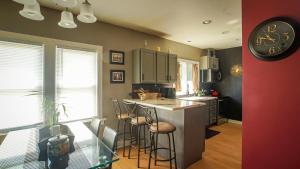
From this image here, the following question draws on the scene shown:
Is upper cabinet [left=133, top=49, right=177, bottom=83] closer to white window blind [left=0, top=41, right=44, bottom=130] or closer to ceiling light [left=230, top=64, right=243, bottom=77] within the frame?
white window blind [left=0, top=41, right=44, bottom=130]

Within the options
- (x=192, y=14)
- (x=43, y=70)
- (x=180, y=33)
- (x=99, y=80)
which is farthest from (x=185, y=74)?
(x=43, y=70)

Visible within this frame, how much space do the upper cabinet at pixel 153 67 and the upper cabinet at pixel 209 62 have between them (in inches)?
69.6

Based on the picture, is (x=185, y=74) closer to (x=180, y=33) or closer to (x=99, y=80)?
(x=180, y=33)

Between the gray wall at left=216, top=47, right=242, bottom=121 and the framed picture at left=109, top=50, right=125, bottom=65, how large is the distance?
3972 mm

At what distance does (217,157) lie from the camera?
2988 mm

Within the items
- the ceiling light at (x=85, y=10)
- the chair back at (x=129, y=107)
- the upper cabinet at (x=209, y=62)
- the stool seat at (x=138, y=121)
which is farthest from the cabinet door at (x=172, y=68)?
the ceiling light at (x=85, y=10)

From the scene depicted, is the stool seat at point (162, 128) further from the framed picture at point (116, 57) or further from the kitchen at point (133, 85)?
the framed picture at point (116, 57)

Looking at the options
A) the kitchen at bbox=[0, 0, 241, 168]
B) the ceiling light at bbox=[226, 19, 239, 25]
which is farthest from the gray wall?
the ceiling light at bbox=[226, 19, 239, 25]

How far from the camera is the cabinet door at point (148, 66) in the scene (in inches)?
136

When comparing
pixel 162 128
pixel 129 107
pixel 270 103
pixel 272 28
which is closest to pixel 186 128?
pixel 162 128

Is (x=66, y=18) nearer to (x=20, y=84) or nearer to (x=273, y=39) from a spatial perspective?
(x=20, y=84)

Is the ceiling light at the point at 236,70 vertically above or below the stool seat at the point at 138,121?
above

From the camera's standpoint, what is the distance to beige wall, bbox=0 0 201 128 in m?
2.29

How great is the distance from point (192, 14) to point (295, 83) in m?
1.89
